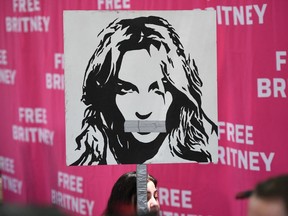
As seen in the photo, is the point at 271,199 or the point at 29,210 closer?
the point at 29,210

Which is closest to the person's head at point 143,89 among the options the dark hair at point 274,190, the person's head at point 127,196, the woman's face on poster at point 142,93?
the woman's face on poster at point 142,93

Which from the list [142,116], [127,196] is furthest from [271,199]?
[127,196]

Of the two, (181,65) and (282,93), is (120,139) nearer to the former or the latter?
(181,65)

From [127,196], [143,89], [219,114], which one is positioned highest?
[143,89]

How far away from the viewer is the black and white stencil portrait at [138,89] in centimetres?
348

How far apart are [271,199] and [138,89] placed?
5.30 feet

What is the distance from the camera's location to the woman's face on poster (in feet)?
11.4

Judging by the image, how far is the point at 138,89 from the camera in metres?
3.48

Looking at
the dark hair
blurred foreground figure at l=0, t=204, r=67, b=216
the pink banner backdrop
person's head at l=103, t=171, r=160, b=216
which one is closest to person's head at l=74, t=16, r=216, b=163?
person's head at l=103, t=171, r=160, b=216

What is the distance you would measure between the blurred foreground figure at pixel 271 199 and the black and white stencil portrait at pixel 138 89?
1.51 meters

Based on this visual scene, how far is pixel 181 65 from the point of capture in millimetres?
3529

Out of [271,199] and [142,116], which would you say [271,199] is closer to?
[271,199]

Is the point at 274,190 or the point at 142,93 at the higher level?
the point at 142,93

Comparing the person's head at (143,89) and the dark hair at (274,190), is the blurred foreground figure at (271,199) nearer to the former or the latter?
the dark hair at (274,190)
